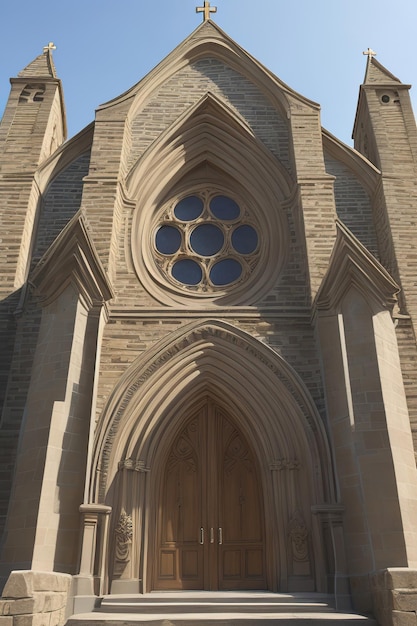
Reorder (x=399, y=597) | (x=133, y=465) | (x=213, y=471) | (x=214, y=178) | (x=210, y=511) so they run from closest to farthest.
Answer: (x=399, y=597) → (x=133, y=465) → (x=210, y=511) → (x=213, y=471) → (x=214, y=178)

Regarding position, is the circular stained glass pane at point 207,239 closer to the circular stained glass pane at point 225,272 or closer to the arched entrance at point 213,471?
the circular stained glass pane at point 225,272

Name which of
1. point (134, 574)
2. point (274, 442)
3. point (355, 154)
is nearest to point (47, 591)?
point (134, 574)

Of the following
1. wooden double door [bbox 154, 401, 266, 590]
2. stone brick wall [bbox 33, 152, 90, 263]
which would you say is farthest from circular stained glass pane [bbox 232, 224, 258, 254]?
wooden double door [bbox 154, 401, 266, 590]

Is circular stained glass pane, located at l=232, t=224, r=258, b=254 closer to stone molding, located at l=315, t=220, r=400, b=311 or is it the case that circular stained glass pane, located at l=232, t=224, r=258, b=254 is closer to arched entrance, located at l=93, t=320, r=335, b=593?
arched entrance, located at l=93, t=320, r=335, b=593

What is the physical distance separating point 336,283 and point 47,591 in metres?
6.19

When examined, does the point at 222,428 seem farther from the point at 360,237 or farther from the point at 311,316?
the point at 360,237

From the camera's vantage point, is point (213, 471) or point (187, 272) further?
point (187, 272)

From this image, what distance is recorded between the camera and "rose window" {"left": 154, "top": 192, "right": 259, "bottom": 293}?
469 inches

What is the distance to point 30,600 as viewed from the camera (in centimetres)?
584

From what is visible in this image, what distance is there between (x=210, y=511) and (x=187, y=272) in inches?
181

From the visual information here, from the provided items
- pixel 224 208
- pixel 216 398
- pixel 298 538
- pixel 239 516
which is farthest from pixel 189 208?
pixel 298 538

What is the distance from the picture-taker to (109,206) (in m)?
11.5

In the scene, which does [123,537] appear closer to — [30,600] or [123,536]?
[123,536]

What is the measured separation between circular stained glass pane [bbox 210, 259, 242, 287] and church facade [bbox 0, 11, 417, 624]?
1.3 inches
